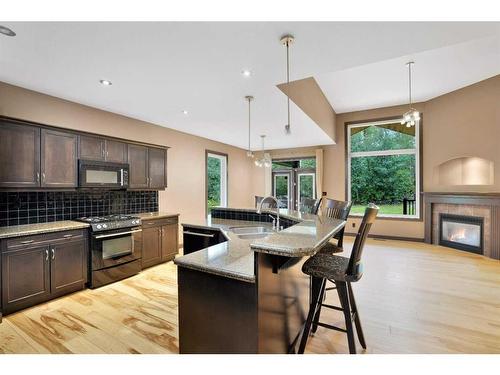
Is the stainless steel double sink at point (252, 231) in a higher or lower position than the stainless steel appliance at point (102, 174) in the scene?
lower

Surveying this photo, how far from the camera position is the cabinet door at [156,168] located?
4453mm

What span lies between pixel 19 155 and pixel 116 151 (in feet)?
3.87

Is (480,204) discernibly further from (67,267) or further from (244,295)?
(67,267)

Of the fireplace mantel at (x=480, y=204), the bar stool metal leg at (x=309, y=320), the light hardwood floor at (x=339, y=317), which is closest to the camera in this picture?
the bar stool metal leg at (x=309, y=320)

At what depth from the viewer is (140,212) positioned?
15.0 feet

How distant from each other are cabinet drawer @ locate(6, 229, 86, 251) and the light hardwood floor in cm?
72

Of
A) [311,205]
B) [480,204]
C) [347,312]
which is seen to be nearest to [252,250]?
[347,312]

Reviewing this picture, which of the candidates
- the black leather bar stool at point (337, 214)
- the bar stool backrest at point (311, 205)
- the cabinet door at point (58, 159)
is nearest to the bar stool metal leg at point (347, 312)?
the black leather bar stool at point (337, 214)

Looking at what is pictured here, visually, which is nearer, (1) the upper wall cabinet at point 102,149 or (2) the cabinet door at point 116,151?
(1) the upper wall cabinet at point 102,149

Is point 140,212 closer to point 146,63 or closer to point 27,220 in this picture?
point 27,220

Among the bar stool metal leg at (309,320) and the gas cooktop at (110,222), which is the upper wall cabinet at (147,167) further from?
the bar stool metal leg at (309,320)

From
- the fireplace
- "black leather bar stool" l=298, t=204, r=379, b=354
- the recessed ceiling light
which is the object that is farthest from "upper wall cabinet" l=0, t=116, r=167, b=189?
the fireplace

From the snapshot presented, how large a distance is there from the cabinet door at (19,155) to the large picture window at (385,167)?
21.4ft

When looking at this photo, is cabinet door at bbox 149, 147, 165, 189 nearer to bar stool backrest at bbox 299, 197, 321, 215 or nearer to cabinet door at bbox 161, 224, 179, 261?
cabinet door at bbox 161, 224, 179, 261
